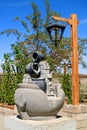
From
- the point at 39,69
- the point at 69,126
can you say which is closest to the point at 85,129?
the point at 69,126

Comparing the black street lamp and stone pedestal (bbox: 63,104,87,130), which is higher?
the black street lamp

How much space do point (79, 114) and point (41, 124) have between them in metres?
2.64

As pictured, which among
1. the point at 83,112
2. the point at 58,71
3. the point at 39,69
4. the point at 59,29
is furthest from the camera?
the point at 58,71

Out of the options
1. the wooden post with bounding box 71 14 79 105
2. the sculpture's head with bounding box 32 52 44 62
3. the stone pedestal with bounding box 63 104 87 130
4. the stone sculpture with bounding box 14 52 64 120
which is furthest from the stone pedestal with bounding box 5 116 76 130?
the wooden post with bounding box 71 14 79 105

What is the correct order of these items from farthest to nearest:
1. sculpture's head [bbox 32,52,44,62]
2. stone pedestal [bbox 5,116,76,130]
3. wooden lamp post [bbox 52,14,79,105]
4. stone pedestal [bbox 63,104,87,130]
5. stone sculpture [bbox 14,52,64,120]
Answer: wooden lamp post [bbox 52,14,79,105]
stone pedestal [bbox 63,104,87,130]
sculpture's head [bbox 32,52,44,62]
stone sculpture [bbox 14,52,64,120]
stone pedestal [bbox 5,116,76,130]

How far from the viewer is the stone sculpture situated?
3680 mm

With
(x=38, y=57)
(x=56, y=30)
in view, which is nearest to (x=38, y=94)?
(x=38, y=57)

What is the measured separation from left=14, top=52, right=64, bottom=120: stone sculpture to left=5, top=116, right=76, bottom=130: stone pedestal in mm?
118

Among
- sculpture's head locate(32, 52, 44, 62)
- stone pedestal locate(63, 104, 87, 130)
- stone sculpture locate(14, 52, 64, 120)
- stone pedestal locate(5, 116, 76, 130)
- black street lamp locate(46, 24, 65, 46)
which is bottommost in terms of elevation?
stone pedestal locate(63, 104, 87, 130)

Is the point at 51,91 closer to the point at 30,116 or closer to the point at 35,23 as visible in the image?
the point at 30,116

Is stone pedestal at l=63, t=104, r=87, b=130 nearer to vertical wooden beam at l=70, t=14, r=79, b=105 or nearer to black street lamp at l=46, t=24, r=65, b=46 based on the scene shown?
vertical wooden beam at l=70, t=14, r=79, b=105

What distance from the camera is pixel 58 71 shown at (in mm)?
14195

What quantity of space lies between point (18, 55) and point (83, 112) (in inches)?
167

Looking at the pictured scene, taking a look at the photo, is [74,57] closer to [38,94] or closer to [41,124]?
[38,94]
